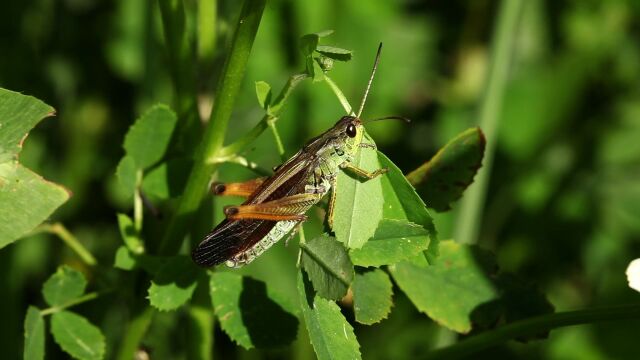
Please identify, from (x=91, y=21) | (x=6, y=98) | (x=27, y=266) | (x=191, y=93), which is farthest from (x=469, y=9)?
(x=6, y=98)

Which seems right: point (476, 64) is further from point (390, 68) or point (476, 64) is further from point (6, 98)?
point (6, 98)

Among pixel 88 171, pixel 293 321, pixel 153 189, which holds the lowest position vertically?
pixel 88 171

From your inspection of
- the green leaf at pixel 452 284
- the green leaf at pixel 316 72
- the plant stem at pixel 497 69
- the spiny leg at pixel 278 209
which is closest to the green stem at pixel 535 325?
the green leaf at pixel 452 284

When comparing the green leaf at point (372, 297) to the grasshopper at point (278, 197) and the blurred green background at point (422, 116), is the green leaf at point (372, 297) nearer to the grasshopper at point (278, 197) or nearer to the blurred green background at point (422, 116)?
the grasshopper at point (278, 197)

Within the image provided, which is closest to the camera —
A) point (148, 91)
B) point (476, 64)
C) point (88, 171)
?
point (148, 91)

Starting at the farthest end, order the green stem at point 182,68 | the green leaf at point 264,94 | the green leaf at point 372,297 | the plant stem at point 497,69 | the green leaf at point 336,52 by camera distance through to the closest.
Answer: the plant stem at point 497,69
the green stem at point 182,68
the green leaf at point 372,297
the green leaf at point 264,94
the green leaf at point 336,52
